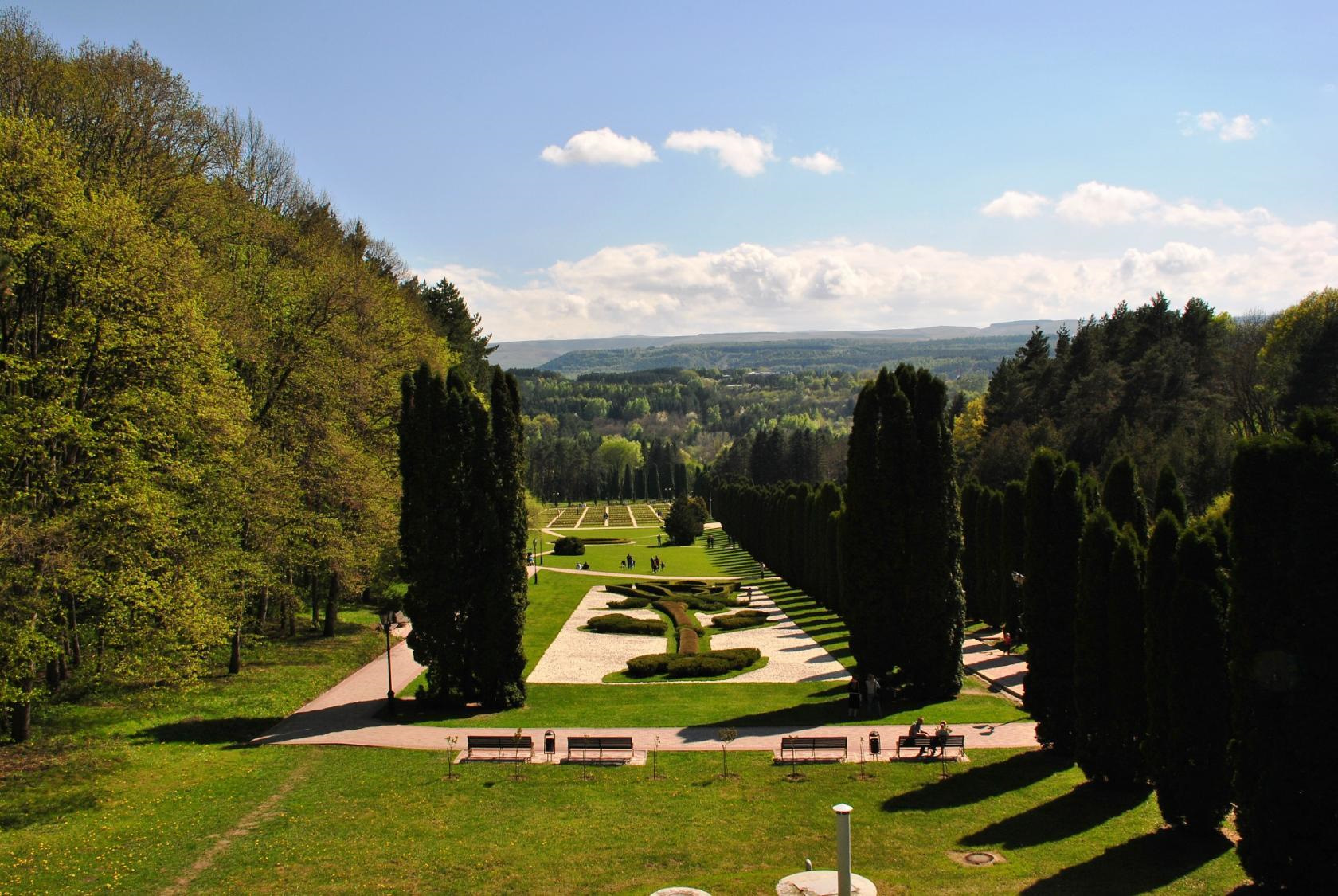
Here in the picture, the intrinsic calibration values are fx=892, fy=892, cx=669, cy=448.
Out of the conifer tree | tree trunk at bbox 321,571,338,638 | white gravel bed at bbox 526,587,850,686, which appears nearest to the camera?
the conifer tree

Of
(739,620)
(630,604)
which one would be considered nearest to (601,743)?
(739,620)

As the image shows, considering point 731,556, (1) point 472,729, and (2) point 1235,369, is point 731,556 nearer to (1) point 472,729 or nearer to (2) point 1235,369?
(2) point 1235,369

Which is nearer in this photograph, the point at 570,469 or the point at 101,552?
the point at 101,552

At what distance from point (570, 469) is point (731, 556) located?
275 ft

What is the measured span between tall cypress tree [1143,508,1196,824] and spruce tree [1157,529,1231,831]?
0.03 metres

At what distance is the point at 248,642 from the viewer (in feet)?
115

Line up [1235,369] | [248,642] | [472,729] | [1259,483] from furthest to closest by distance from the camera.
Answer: [1235,369]
[248,642]
[472,729]
[1259,483]

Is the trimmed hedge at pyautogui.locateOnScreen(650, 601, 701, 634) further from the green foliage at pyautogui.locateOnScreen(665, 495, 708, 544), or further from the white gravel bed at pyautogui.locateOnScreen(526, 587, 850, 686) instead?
the green foliage at pyautogui.locateOnScreen(665, 495, 708, 544)

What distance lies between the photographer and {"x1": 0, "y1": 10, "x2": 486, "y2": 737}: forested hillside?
1962 cm

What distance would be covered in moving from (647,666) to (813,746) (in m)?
12.7

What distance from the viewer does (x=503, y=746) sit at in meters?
21.3

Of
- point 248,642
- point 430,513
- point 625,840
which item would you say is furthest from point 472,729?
point 248,642

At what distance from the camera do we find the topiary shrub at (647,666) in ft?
106

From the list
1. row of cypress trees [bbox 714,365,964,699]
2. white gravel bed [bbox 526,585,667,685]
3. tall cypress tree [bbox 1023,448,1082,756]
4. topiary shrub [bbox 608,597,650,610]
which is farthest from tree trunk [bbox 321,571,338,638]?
tall cypress tree [bbox 1023,448,1082,756]
